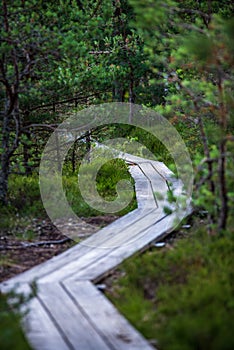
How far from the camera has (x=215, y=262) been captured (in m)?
5.64

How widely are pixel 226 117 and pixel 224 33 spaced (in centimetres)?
87

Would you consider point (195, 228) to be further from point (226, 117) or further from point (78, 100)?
point (78, 100)

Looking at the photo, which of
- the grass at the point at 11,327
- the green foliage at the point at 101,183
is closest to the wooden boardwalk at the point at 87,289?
the grass at the point at 11,327

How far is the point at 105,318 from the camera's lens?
4828mm

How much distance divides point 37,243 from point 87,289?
2043 millimetres

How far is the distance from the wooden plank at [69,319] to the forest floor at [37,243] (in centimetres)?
99

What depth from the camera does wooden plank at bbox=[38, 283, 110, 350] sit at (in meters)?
4.32

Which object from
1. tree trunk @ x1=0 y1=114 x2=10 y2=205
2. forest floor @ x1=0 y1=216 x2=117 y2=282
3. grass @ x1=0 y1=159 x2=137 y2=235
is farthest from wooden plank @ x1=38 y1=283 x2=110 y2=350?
tree trunk @ x1=0 y1=114 x2=10 y2=205

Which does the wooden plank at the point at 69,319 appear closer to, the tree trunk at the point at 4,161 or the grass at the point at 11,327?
the grass at the point at 11,327

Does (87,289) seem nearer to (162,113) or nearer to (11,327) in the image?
(11,327)

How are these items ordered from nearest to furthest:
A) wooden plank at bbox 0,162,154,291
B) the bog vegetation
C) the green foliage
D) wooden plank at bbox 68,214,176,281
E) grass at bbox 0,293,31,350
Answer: grass at bbox 0,293,31,350
the bog vegetation
wooden plank at bbox 0,162,154,291
wooden plank at bbox 68,214,176,281
the green foliage

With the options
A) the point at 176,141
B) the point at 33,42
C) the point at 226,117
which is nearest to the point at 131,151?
the point at 176,141

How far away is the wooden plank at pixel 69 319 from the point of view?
432 cm

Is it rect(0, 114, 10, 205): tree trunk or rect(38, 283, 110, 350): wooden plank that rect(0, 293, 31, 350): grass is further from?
rect(0, 114, 10, 205): tree trunk
